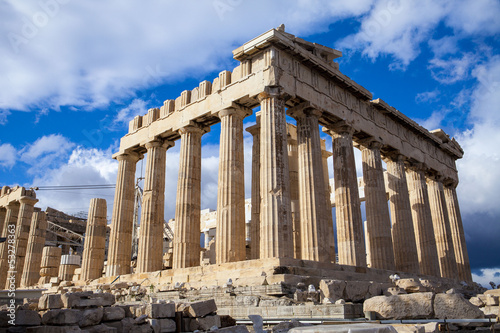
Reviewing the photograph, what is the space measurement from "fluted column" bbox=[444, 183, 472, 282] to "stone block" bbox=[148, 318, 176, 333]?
28862 millimetres

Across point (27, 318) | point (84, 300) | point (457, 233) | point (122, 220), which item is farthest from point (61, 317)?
point (457, 233)

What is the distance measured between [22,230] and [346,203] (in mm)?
25187

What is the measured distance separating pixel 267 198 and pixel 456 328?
10844 millimetres

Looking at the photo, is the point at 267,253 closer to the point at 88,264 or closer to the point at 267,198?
the point at 267,198

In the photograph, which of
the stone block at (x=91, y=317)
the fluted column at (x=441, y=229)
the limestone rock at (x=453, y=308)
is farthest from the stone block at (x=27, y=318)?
the fluted column at (x=441, y=229)

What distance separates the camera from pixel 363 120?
26953 mm

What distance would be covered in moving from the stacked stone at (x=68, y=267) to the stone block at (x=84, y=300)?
21.1m

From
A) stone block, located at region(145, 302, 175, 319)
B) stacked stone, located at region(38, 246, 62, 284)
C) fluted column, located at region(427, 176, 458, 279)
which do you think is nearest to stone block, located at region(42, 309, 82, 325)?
stone block, located at region(145, 302, 175, 319)

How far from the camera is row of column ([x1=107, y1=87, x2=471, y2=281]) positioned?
20.5 meters

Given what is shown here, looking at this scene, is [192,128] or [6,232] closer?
[192,128]

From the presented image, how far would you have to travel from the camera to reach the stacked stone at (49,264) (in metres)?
32.6

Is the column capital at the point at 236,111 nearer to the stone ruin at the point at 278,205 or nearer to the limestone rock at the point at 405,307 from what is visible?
the stone ruin at the point at 278,205

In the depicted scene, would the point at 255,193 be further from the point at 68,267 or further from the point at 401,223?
the point at 68,267

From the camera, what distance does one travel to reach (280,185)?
65.5 feet
